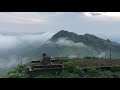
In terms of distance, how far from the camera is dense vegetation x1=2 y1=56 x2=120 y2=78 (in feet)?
16.0

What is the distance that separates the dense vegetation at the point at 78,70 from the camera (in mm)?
4891

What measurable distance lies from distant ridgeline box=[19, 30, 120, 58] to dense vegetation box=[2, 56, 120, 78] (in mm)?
238

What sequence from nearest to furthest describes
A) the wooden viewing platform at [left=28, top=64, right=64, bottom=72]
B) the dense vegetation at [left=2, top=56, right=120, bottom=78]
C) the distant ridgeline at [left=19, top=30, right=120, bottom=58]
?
the dense vegetation at [left=2, top=56, right=120, bottom=78]
the wooden viewing platform at [left=28, top=64, right=64, bottom=72]
the distant ridgeline at [left=19, top=30, right=120, bottom=58]

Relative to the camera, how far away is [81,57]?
5926 millimetres

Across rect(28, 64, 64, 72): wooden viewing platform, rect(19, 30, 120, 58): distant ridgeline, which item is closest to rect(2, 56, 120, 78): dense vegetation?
rect(28, 64, 64, 72): wooden viewing platform

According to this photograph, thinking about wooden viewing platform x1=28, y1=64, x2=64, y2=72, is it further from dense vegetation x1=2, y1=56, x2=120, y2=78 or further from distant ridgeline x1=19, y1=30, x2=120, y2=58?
distant ridgeline x1=19, y1=30, x2=120, y2=58

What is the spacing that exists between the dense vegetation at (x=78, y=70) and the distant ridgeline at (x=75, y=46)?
0.78ft

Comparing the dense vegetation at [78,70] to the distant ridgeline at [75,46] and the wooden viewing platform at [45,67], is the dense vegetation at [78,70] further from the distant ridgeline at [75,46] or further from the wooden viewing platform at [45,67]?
the distant ridgeline at [75,46]

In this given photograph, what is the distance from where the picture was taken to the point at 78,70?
5.25 meters
